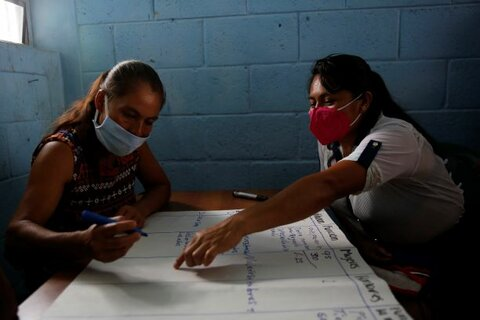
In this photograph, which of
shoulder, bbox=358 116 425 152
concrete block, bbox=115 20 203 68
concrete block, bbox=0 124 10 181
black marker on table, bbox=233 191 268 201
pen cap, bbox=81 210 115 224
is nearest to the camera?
pen cap, bbox=81 210 115 224

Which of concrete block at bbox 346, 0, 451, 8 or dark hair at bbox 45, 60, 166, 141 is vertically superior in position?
concrete block at bbox 346, 0, 451, 8

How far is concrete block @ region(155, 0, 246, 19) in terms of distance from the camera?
166cm

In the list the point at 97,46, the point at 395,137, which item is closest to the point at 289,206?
the point at 395,137

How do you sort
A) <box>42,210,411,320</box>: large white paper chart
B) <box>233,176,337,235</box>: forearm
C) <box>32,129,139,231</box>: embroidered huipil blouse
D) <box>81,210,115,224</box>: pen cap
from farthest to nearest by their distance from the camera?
1. <box>32,129,139,231</box>: embroidered huipil blouse
2. <box>233,176,337,235</box>: forearm
3. <box>81,210,115,224</box>: pen cap
4. <box>42,210,411,320</box>: large white paper chart

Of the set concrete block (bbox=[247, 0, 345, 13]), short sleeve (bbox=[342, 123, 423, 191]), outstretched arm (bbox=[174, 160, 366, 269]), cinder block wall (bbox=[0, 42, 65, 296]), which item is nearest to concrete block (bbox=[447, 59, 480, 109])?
concrete block (bbox=[247, 0, 345, 13])

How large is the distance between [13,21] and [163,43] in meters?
0.68

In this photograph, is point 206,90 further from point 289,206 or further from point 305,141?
point 289,206

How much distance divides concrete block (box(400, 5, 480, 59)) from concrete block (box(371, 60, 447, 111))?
0.04 meters

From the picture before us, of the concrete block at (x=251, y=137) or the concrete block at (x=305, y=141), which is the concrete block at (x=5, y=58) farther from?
the concrete block at (x=305, y=141)

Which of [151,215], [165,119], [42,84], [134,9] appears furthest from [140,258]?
[134,9]

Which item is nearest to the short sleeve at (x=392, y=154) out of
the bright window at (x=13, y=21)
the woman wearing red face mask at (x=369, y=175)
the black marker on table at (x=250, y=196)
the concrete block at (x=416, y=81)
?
the woman wearing red face mask at (x=369, y=175)

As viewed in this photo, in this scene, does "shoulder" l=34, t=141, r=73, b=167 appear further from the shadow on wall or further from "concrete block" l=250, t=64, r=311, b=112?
"concrete block" l=250, t=64, r=311, b=112

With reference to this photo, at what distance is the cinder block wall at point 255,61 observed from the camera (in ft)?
5.30

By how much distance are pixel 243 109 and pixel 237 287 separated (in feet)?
3.83
